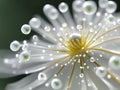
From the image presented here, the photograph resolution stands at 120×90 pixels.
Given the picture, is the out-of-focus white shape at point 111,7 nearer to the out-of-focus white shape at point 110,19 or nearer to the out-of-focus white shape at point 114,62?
the out-of-focus white shape at point 110,19

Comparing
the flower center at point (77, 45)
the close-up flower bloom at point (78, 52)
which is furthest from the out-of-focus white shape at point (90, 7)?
the flower center at point (77, 45)

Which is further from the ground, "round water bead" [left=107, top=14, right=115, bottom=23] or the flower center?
"round water bead" [left=107, top=14, right=115, bottom=23]

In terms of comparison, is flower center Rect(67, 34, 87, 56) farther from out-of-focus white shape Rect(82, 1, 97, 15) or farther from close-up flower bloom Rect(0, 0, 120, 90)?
out-of-focus white shape Rect(82, 1, 97, 15)

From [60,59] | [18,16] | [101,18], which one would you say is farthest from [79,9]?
[18,16]

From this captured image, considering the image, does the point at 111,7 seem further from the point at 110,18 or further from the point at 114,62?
the point at 114,62

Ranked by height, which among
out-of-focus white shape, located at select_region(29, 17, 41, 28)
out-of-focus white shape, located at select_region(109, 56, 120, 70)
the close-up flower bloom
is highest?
out-of-focus white shape, located at select_region(29, 17, 41, 28)

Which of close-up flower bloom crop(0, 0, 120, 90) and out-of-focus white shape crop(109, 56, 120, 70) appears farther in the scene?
close-up flower bloom crop(0, 0, 120, 90)

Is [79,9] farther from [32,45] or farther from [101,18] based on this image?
[32,45]

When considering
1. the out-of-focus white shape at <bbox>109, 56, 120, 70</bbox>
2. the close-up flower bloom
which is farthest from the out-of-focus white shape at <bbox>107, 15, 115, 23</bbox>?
the out-of-focus white shape at <bbox>109, 56, 120, 70</bbox>

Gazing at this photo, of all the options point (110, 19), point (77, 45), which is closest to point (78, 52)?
point (77, 45)
